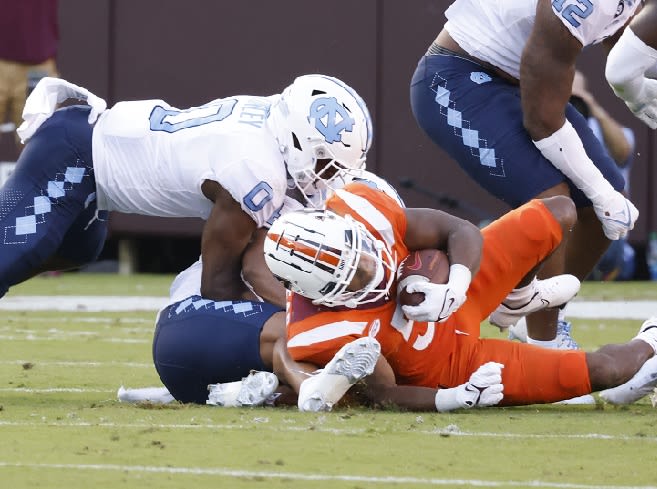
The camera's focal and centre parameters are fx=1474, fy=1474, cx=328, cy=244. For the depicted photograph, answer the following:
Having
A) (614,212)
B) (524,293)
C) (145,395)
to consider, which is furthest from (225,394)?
(614,212)

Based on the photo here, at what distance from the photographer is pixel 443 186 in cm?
1147

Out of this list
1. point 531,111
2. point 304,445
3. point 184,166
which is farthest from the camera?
point 531,111

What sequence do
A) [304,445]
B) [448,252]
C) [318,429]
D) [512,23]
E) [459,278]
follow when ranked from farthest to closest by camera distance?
[512,23] → [448,252] → [459,278] → [318,429] → [304,445]

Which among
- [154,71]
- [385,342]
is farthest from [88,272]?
[385,342]

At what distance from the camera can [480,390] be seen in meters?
3.91

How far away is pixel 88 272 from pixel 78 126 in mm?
7619

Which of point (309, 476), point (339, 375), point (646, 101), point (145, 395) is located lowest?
point (145, 395)

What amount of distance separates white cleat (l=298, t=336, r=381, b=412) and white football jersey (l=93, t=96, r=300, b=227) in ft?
2.49

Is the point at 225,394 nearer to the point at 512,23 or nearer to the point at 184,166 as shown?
the point at 184,166

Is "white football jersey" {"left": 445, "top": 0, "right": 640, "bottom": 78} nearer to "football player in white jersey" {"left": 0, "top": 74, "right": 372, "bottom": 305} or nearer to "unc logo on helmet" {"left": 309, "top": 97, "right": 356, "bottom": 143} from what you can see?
"football player in white jersey" {"left": 0, "top": 74, "right": 372, "bottom": 305}

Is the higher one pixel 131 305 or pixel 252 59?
pixel 252 59

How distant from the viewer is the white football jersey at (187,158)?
452 cm

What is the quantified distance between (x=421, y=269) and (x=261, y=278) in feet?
2.20

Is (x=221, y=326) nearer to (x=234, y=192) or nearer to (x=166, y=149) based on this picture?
(x=234, y=192)
